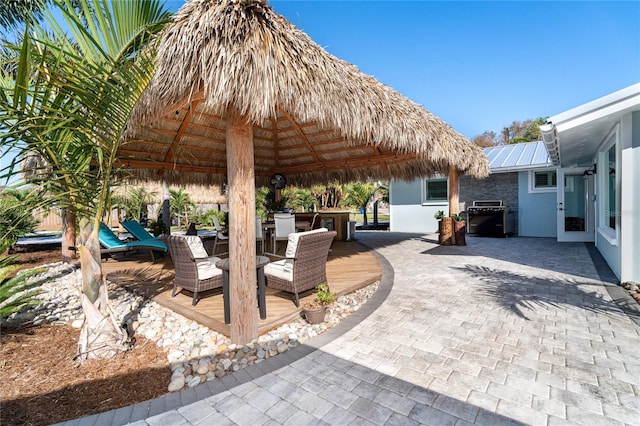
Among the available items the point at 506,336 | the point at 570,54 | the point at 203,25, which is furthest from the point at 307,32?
the point at 570,54

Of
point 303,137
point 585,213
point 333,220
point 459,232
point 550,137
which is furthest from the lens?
point 333,220

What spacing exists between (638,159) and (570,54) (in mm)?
6972

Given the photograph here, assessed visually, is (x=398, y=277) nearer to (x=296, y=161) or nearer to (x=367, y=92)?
(x=367, y=92)

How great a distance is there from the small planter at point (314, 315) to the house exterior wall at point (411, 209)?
37.1ft

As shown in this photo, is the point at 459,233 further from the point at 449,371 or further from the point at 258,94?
the point at 258,94

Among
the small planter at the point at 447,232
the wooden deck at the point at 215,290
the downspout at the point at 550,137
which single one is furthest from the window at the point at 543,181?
the wooden deck at the point at 215,290

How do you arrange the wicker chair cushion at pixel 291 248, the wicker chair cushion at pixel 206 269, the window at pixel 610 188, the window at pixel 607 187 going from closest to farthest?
the wicker chair cushion at pixel 291 248 → the wicker chair cushion at pixel 206 269 → the window at pixel 607 187 → the window at pixel 610 188

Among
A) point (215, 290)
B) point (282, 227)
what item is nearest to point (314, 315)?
point (215, 290)

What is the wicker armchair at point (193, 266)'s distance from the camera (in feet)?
13.1

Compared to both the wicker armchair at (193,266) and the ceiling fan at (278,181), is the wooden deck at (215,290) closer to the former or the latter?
the wicker armchair at (193,266)

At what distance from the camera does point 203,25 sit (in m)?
2.85

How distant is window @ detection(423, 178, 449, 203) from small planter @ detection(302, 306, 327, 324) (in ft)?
38.3

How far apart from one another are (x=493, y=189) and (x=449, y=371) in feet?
38.8

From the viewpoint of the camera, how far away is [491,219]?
1176cm
